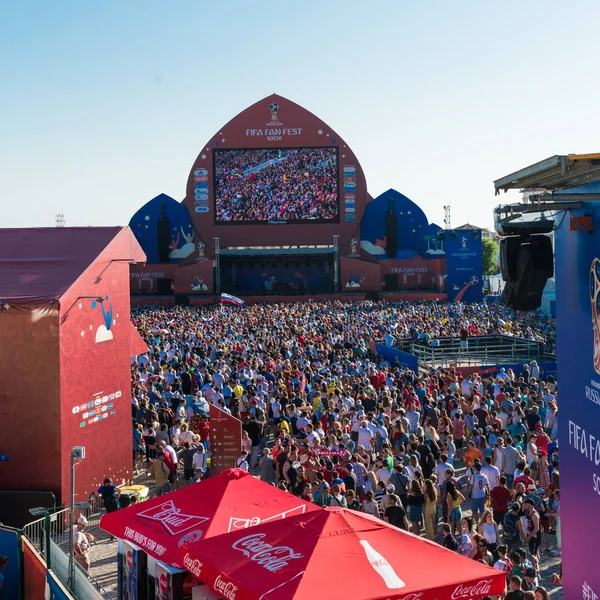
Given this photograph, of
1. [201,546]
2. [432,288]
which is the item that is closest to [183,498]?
[201,546]

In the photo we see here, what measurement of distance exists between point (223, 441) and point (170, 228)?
4042 cm

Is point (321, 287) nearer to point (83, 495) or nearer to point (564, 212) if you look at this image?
point (83, 495)

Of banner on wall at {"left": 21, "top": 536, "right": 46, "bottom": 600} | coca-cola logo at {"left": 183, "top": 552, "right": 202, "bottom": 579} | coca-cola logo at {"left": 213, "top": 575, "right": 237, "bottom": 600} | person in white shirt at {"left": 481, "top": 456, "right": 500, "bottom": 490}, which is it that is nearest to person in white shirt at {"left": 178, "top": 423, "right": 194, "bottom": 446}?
banner on wall at {"left": 21, "top": 536, "right": 46, "bottom": 600}

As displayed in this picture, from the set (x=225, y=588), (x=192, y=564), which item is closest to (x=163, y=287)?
(x=192, y=564)

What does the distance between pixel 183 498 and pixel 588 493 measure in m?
3.64

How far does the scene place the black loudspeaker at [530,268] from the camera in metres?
5.34

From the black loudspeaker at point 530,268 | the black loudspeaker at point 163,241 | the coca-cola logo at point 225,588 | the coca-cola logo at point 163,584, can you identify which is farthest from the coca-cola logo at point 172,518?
the black loudspeaker at point 163,241

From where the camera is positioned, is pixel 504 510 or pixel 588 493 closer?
pixel 588 493

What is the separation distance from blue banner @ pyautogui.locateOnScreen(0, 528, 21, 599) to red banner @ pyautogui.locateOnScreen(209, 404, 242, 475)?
3.37m

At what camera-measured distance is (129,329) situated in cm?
1377

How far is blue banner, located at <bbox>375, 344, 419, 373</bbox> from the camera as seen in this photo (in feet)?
69.3

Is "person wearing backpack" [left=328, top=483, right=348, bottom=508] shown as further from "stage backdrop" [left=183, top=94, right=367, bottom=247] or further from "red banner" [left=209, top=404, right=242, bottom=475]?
"stage backdrop" [left=183, top=94, right=367, bottom=247]

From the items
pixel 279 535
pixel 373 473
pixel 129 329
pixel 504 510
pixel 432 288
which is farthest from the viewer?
pixel 432 288

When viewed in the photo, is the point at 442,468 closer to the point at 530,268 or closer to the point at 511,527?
the point at 511,527
